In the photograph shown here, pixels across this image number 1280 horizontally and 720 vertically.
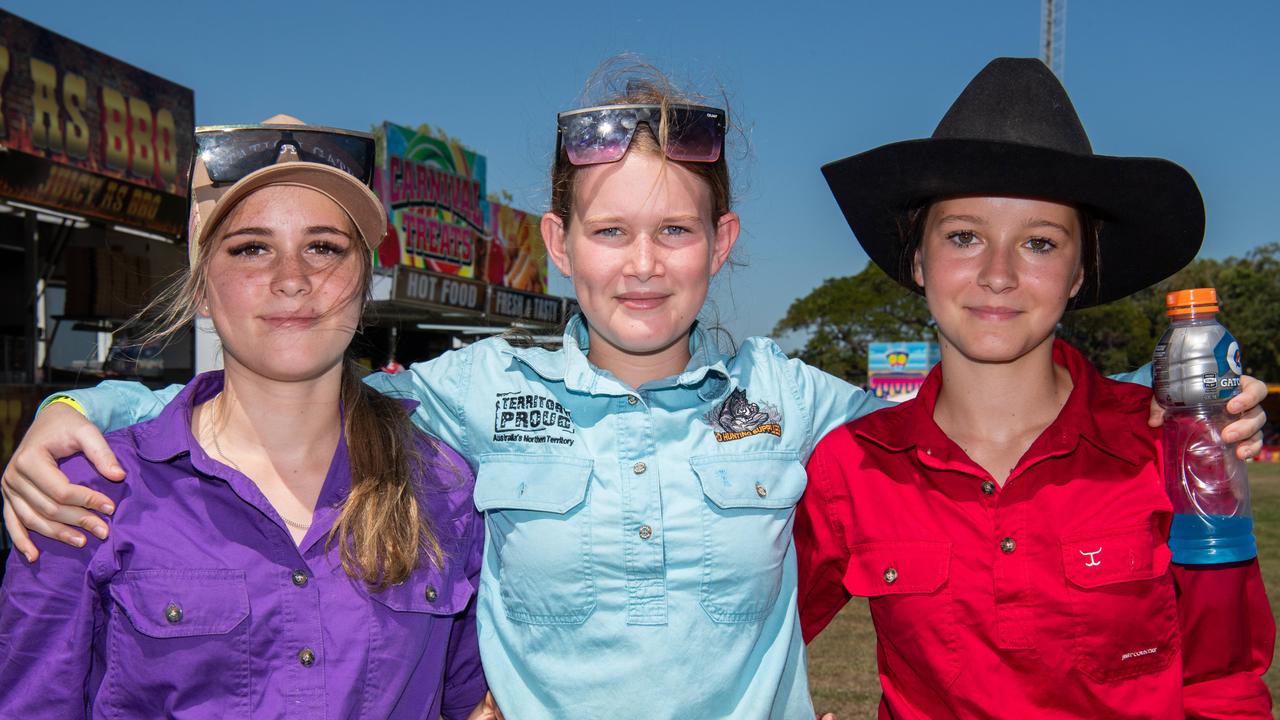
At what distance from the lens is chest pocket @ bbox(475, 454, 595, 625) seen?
8.59 feet

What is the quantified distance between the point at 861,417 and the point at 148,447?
1931 mm

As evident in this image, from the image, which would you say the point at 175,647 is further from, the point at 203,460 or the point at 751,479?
the point at 751,479

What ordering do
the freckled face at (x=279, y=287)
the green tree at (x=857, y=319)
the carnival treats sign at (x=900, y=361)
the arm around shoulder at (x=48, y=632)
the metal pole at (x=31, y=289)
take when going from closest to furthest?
the arm around shoulder at (x=48, y=632) → the freckled face at (x=279, y=287) → the metal pole at (x=31, y=289) → the carnival treats sign at (x=900, y=361) → the green tree at (x=857, y=319)

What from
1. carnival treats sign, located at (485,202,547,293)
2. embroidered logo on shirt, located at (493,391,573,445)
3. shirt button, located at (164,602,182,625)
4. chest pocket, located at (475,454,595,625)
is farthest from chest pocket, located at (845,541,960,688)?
carnival treats sign, located at (485,202,547,293)

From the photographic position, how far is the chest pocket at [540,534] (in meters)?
2.62

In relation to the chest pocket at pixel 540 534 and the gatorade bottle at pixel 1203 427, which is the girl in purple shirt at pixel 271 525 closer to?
the chest pocket at pixel 540 534

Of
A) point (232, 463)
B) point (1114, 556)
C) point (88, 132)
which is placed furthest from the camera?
point (88, 132)

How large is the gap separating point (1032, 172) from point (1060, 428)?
0.70m

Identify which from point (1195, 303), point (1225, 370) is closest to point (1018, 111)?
point (1195, 303)

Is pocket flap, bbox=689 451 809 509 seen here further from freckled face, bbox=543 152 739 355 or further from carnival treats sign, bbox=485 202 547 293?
carnival treats sign, bbox=485 202 547 293

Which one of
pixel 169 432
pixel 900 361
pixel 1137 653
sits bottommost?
pixel 1137 653

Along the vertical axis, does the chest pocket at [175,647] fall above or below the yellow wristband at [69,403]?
below

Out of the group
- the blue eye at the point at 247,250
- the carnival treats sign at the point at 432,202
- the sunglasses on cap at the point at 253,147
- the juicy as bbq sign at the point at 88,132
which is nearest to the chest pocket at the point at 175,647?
the blue eye at the point at 247,250

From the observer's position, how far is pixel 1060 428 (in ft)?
9.14
